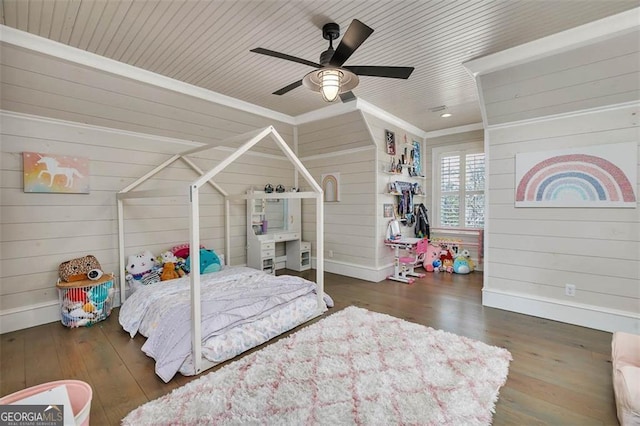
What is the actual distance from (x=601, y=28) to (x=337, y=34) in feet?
7.11

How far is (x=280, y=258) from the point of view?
563 centimetres

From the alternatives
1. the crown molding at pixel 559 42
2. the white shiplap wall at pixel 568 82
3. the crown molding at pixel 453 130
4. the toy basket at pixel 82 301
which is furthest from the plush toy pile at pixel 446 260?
the toy basket at pixel 82 301

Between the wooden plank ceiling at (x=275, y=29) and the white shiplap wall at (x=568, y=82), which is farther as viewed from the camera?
the white shiplap wall at (x=568, y=82)

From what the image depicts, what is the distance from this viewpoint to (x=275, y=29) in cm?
249

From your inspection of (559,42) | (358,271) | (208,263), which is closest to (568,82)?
(559,42)

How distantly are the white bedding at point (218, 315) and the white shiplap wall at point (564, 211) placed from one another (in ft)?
7.76

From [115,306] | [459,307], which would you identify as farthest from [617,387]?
[115,306]

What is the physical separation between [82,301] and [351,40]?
3608mm

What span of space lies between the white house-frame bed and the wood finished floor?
0.32m

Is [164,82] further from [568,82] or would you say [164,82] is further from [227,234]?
[568,82]

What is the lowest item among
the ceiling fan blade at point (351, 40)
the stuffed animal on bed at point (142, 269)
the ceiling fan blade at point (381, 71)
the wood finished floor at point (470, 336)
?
the wood finished floor at point (470, 336)

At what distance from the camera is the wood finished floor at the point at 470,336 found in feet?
6.14

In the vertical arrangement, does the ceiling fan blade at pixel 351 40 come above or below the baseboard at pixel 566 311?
above

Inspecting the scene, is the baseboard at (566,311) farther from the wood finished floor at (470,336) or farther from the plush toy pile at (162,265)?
the plush toy pile at (162,265)
